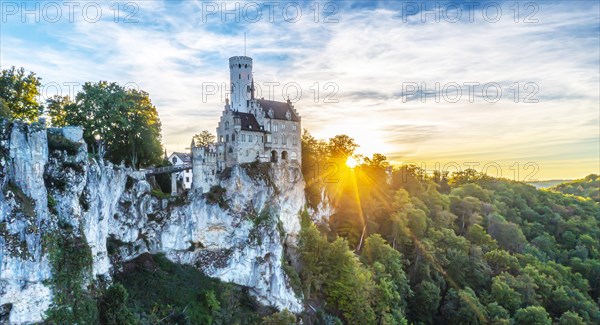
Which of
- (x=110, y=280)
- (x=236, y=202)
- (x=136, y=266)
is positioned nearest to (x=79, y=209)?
(x=110, y=280)

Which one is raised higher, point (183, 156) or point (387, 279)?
point (183, 156)

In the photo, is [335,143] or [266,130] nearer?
[266,130]

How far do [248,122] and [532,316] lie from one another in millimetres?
40941

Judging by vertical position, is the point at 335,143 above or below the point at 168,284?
above

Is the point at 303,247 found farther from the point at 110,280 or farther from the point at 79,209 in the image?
the point at 79,209

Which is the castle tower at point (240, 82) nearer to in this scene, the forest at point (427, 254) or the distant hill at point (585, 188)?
the forest at point (427, 254)

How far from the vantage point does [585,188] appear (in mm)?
147875

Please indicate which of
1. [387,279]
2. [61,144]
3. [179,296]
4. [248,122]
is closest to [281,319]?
[179,296]

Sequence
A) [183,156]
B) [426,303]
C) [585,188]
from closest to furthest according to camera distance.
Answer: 1. [426,303]
2. [183,156]
3. [585,188]

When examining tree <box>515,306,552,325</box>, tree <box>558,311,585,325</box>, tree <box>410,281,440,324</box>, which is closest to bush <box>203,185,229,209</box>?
tree <box>410,281,440,324</box>

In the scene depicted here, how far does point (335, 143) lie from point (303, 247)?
2374 centimetres

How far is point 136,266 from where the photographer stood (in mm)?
41812

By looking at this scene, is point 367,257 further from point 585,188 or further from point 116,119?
point 585,188

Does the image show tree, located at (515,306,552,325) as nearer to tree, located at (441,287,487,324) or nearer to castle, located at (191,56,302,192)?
tree, located at (441,287,487,324)
